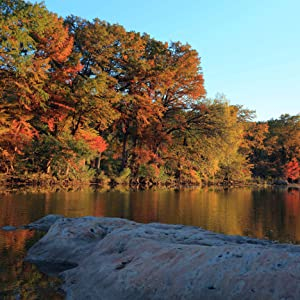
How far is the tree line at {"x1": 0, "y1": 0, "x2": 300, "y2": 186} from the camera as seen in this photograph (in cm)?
2400

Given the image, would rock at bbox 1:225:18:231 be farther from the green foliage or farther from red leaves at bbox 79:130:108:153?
the green foliage

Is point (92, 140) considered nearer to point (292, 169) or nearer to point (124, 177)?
point (124, 177)

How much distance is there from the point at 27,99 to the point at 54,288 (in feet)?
69.9

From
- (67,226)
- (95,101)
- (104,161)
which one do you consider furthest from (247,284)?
(104,161)

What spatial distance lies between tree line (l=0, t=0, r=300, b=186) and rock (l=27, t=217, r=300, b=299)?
1876cm

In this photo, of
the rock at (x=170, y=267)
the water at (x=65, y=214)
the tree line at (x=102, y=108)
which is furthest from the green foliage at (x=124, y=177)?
the rock at (x=170, y=267)

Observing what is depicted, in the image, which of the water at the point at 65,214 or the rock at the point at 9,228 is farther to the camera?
the rock at the point at 9,228

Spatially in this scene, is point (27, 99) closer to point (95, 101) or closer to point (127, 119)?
point (95, 101)

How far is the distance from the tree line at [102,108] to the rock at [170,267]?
18.8 m

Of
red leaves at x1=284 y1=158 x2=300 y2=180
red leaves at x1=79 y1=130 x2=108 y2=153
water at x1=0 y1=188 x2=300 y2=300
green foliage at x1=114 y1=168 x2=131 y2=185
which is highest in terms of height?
red leaves at x1=79 y1=130 x2=108 y2=153

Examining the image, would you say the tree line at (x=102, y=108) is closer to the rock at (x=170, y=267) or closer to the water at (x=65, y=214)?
the water at (x=65, y=214)

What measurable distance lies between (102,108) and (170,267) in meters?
25.5

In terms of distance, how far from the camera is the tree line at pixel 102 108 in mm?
24000

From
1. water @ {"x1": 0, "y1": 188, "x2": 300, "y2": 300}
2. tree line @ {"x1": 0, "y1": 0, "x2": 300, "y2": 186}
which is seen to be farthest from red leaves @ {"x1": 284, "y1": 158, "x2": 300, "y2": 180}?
water @ {"x1": 0, "y1": 188, "x2": 300, "y2": 300}
